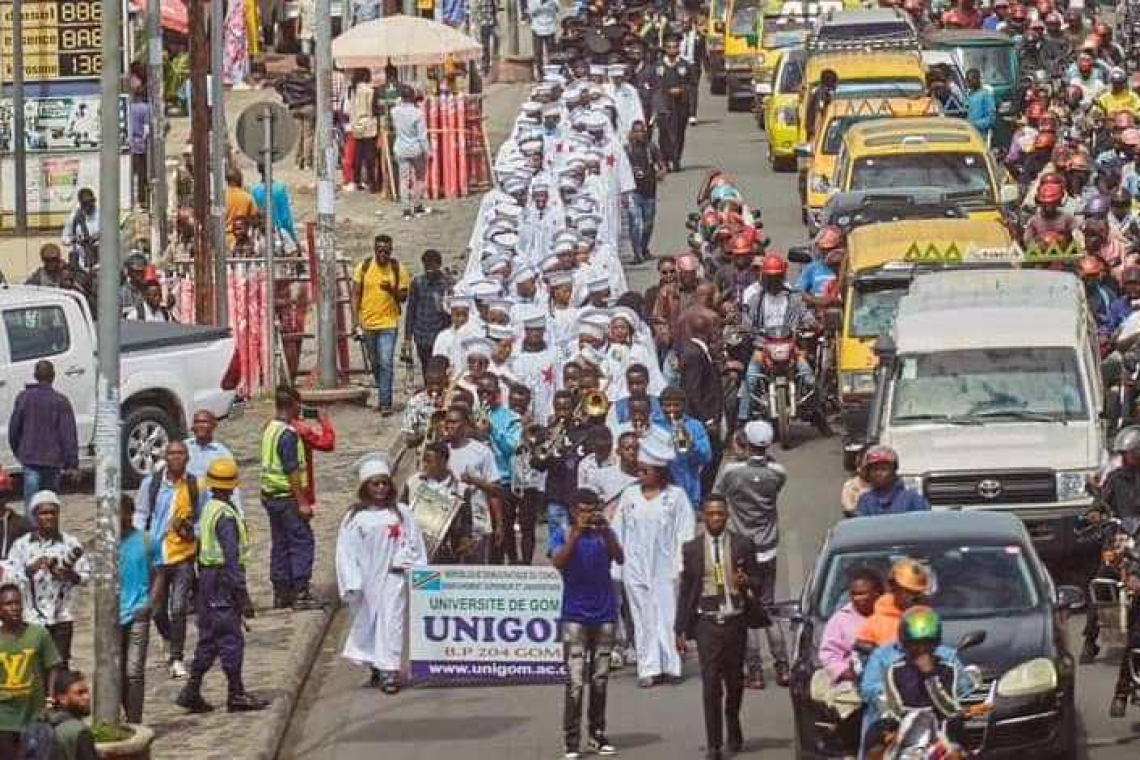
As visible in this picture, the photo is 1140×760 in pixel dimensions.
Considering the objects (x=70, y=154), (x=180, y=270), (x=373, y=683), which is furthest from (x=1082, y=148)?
(x=373, y=683)

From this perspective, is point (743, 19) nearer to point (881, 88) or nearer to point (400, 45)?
point (400, 45)

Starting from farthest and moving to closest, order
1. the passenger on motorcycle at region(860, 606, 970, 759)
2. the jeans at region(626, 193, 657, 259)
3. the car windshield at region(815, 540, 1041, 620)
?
the jeans at region(626, 193, 657, 259), the car windshield at region(815, 540, 1041, 620), the passenger on motorcycle at region(860, 606, 970, 759)

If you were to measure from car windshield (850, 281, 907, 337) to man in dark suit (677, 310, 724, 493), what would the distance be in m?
1.38

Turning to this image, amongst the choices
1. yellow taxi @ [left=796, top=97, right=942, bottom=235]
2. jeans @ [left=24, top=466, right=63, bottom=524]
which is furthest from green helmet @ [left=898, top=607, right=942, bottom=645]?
yellow taxi @ [left=796, top=97, right=942, bottom=235]

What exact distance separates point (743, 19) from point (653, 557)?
36.5 meters

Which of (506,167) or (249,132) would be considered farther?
(506,167)

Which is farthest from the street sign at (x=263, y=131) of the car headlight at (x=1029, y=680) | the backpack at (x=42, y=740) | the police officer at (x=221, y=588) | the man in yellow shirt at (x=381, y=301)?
the backpack at (x=42, y=740)

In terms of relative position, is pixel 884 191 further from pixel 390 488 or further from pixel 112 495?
pixel 112 495

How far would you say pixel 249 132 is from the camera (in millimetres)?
32188

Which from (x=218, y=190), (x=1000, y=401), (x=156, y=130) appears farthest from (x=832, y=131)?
(x=1000, y=401)

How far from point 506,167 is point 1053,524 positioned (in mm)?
14641

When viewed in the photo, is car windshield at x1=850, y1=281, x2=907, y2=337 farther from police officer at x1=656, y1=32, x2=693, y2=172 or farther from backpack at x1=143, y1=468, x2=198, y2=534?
police officer at x1=656, y1=32, x2=693, y2=172

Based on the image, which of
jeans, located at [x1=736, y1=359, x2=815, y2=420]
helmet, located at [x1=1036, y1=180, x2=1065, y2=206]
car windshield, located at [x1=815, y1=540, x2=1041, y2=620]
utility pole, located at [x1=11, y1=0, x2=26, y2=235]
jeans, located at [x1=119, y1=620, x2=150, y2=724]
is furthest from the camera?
utility pole, located at [x1=11, y1=0, x2=26, y2=235]

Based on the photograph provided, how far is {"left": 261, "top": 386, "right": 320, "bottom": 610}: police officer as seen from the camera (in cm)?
2491
